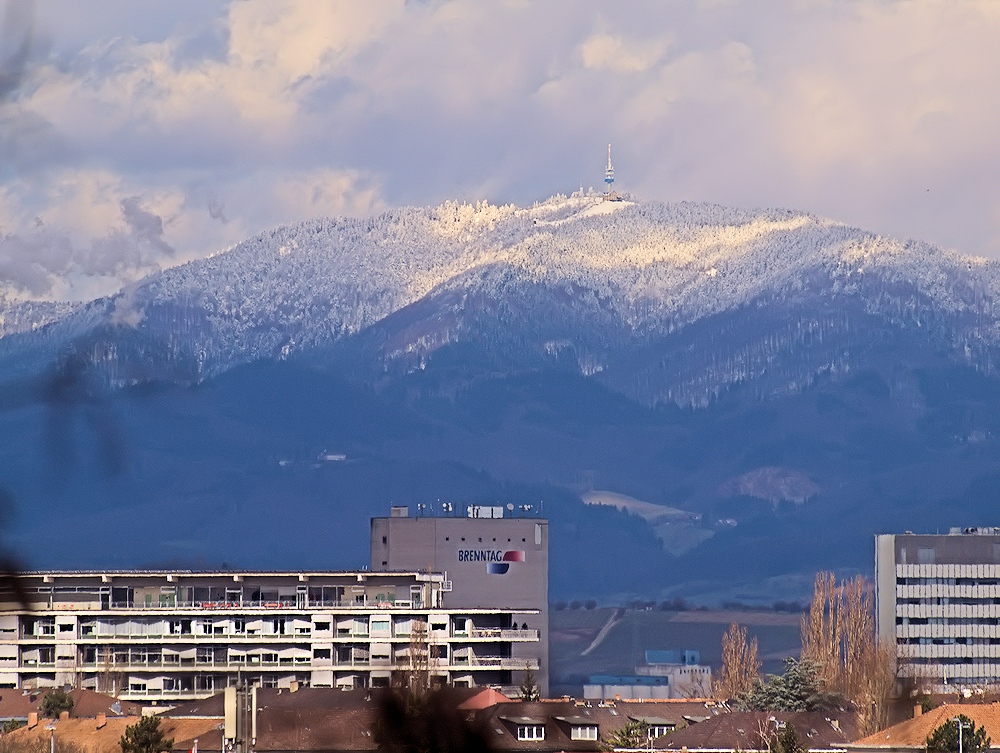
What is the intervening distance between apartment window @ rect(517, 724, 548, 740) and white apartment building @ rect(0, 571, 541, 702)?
137 feet

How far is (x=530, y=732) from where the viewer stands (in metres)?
108

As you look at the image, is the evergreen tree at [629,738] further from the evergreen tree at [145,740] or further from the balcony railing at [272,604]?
the balcony railing at [272,604]

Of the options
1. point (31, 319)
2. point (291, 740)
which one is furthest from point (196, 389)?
point (291, 740)

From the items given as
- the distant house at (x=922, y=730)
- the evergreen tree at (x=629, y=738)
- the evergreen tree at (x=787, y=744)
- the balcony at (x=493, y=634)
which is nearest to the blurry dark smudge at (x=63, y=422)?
the evergreen tree at (x=787, y=744)

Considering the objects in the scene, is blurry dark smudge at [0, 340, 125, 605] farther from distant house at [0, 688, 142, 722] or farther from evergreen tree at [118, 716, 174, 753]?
distant house at [0, 688, 142, 722]

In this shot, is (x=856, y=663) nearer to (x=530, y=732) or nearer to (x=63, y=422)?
(x=530, y=732)

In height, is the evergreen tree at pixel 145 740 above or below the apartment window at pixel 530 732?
above

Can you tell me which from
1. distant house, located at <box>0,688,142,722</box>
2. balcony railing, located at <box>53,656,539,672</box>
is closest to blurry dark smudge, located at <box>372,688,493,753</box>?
distant house, located at <box>0,688,142,722</box>

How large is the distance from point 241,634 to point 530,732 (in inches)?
2258

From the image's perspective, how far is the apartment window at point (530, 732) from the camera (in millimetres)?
106750

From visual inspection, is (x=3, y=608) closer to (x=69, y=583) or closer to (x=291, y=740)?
(x=291, y=740)

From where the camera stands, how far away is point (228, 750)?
91125mm

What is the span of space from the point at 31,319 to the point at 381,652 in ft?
251

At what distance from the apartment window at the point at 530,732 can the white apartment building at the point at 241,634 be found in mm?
41643
